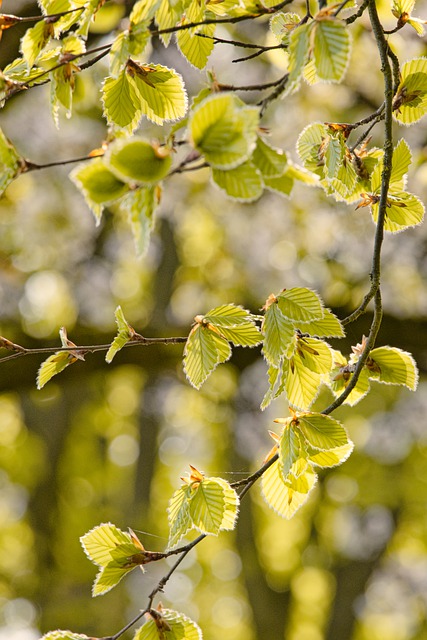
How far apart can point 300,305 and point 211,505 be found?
1.10ft

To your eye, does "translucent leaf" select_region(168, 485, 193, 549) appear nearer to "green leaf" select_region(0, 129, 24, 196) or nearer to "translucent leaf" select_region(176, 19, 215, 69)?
"green leaf" select_region(0, 129, 24, 196)

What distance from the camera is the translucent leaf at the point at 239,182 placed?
73 centimetres

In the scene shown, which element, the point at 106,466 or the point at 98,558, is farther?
the point at 106,466

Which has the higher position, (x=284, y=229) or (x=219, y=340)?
(x=219, y=340)

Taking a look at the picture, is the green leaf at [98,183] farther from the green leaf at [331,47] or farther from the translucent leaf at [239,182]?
the green leaf at [331,47]

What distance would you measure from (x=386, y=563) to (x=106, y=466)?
13.5 ft

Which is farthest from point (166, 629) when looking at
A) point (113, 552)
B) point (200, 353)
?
point (200, 353)

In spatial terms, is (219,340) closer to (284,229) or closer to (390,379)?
(390,379)

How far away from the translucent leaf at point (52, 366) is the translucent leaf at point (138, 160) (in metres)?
0.52

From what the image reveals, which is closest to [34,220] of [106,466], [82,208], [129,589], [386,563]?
[82,208]

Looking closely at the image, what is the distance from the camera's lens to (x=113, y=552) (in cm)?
107

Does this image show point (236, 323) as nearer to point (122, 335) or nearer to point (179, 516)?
point (122, 335)

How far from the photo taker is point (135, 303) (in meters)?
9.99

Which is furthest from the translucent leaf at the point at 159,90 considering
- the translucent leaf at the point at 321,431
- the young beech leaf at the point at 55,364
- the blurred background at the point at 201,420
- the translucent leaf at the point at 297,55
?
the blurred background at the point at 201,420
